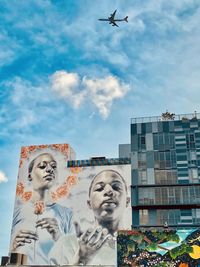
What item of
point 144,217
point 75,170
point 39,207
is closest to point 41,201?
point 39,207

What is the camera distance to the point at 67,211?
87.4 meters

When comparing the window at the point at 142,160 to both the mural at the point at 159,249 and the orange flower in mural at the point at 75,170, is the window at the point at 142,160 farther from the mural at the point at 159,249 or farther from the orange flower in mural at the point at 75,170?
the mural at the point at 159,249

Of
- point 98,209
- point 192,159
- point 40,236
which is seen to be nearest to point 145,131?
point 192,159

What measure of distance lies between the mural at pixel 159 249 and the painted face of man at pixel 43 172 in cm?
3430

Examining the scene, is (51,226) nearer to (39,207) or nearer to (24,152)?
(39,207)

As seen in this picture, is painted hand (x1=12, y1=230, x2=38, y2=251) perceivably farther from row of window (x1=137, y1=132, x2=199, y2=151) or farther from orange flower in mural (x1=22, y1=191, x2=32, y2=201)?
row of window (x1=137, y1=132, x2=199, y2=151)

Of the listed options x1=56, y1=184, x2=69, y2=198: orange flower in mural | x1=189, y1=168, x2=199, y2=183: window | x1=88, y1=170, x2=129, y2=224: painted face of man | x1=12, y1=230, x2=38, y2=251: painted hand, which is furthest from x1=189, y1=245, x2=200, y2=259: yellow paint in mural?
x1=12, y1=230, x2=38, y2=251: painted hand

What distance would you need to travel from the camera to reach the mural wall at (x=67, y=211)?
83.1 meters

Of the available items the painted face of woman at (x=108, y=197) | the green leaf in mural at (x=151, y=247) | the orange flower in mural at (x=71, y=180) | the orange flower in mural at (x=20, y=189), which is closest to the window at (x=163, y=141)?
the painted face of woman at (x=108, y=197)

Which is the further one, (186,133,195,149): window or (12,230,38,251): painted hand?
(186,133,195,149): window

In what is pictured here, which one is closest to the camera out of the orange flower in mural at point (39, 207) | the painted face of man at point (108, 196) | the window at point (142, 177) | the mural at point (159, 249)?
the mural at point (159, 249)

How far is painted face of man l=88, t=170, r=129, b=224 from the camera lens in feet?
279

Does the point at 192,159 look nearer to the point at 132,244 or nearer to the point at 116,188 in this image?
the point at 116,188

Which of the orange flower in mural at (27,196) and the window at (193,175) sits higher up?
the window at (193,175)
